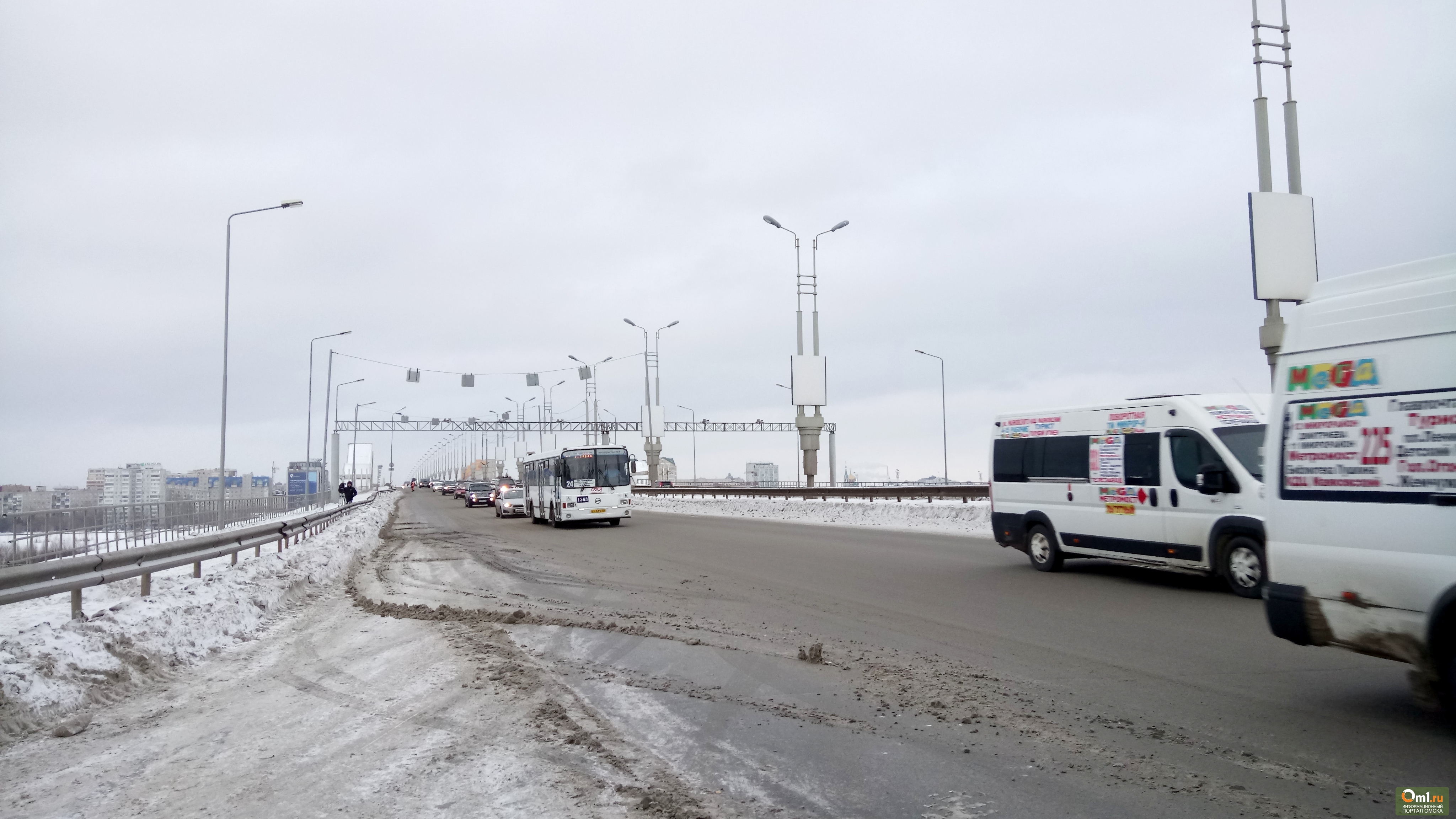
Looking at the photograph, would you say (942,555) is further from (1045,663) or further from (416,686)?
(416,686)

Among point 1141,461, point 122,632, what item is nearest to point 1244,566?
point 1141,461

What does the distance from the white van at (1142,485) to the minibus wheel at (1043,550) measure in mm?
17

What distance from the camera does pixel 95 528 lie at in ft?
59.8

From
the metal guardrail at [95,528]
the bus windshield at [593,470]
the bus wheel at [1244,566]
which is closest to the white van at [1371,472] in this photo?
the bus wheel at [1244,566]

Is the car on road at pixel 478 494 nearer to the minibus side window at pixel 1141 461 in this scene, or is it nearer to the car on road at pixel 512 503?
Answer: the car on road at pixel 512 503

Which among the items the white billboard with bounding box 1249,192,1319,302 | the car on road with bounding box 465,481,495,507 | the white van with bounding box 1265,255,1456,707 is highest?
the white billboard with bounding box 1249,192,1319,302

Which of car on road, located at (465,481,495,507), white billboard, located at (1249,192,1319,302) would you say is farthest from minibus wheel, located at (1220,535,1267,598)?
car on road, located at (465,481,495,507)

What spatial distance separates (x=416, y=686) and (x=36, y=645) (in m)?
2.72

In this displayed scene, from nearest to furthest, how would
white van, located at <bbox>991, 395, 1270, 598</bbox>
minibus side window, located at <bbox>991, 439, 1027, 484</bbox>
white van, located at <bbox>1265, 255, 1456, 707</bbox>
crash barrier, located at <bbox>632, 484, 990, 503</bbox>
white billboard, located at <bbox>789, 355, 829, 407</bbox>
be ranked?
1. white van, located at <bbox>1265, 255, 1456, 707</bbox>
2. white van, located at <bbox>991, 395, 1270, 598</bbox>
3. minibus side window, located at <bbox>991, 439, 1027, 484</bbox>
4. crash barrier, located at <bbox>632, 484, 990, 503</bbox>
5. white billboard, located at <bbox>789, 355, 829, 407</bbox>

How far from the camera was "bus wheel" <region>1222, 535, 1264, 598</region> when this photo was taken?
35.9ft

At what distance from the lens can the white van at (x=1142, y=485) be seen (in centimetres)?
1128

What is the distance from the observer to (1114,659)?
25.4 ft

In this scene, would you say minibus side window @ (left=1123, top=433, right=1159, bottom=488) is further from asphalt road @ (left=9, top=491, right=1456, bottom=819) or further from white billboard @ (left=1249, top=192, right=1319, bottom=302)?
white billboard @ (left=1249, top=192, right=1319, bottom=302)

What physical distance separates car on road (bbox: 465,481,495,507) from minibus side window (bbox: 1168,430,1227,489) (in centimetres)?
5770
